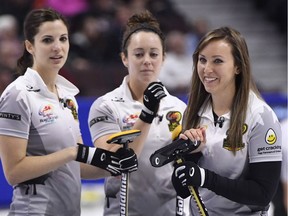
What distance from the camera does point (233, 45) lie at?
388cm

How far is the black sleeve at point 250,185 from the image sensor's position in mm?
3699

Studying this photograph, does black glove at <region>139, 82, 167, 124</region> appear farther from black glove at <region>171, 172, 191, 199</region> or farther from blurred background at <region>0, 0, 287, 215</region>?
blurred background at <region>0, 0, 287, 215</region>

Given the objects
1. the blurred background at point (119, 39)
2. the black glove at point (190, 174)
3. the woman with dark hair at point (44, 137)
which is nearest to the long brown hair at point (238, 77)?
the black glove at point (190, 174)

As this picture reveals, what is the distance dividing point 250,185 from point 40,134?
1137 millimetres

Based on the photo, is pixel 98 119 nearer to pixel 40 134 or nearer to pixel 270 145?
pixel 40 134

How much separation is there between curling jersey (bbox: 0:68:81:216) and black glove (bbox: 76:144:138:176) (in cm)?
20

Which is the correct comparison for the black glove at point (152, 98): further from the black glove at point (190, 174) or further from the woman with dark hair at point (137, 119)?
the black glove at point (190, 174)

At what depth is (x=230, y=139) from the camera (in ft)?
12.5

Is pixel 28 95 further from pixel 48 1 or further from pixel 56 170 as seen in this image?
pixel 48 1

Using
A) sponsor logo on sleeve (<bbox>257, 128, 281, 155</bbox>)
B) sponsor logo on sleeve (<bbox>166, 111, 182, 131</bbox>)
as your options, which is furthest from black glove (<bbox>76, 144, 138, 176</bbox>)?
sponsor logo on sleeve (<bbox>257, 128, 281, 155</bbox>)

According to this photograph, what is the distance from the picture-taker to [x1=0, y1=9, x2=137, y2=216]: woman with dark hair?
154 inches

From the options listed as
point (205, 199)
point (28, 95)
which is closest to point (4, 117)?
point (28, 95)

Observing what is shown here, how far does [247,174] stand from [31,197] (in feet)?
3.73

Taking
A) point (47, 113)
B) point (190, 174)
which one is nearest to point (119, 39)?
point (47, 113)
